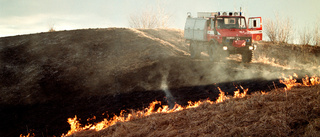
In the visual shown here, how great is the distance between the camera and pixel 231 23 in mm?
16688

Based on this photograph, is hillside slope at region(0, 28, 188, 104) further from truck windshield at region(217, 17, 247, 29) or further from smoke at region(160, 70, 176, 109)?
truck windshield at region(217, 17, 247, 29)

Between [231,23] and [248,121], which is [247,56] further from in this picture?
[248,121]

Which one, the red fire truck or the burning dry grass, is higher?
the red fire truck

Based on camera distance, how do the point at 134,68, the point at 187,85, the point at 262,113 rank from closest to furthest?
the point at 262,113
the point at 187,85
the point at 134,68

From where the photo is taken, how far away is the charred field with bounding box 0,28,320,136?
14156 mm

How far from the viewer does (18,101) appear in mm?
17781

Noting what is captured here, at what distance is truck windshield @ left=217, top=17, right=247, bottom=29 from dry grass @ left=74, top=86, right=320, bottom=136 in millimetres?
9848

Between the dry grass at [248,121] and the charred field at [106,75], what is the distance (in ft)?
20.4

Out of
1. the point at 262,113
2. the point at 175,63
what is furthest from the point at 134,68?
the point at 262,113

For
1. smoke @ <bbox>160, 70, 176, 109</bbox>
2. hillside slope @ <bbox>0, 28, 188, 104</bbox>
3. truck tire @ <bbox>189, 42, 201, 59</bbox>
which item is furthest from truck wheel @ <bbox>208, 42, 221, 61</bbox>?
hillside slope @ <bbox>0, 28, 188, 104</bbox>

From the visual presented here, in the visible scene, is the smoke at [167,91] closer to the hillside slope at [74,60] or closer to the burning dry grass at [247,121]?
the hillside slope at [74,60]

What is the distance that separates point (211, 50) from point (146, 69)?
4.55 m

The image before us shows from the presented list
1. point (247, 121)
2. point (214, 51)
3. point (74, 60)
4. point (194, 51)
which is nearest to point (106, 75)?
point (74, 60)

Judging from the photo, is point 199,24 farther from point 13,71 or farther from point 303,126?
point 13,71
